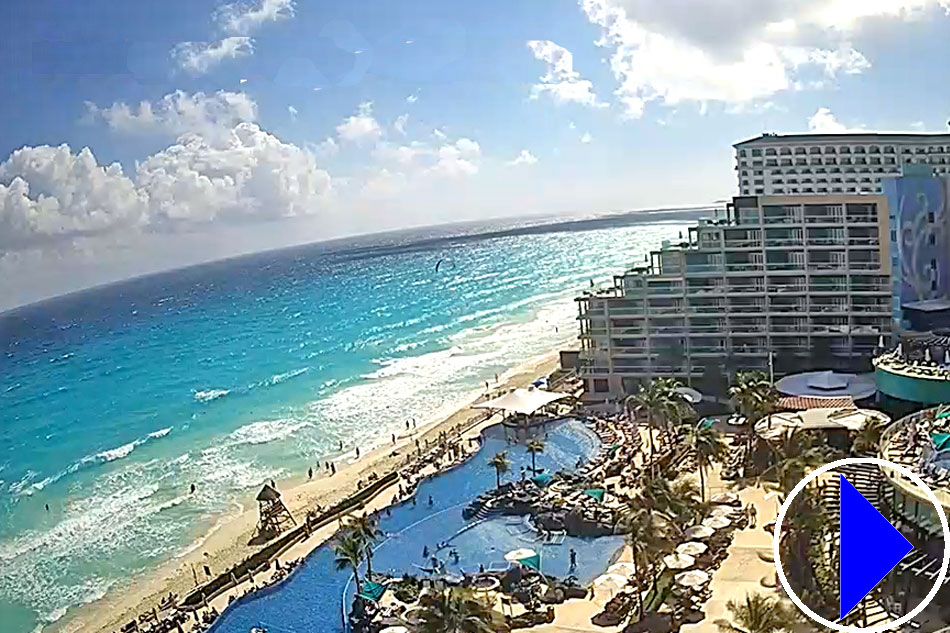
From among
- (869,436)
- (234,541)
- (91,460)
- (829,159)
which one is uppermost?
(829,159)

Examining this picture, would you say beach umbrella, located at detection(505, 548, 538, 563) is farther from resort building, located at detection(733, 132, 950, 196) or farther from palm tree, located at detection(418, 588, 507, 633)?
resort building, located at detection(733, 132, 950, 196)

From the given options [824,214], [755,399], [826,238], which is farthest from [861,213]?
[755,399]

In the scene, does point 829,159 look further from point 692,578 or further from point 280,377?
point 692,578

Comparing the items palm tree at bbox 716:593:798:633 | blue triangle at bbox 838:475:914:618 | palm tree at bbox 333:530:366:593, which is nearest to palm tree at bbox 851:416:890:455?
palm tree at bbox 716:593:798:633

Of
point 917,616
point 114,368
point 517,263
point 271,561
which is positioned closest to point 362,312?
point 114,368

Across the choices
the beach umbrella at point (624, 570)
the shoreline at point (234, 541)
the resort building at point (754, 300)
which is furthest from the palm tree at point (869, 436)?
the shoreline at point (234, 541)

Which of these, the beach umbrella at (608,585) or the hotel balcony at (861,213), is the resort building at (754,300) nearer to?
the hotel balcony at (861,213)

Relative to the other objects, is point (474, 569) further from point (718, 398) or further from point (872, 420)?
point (718, 398)
